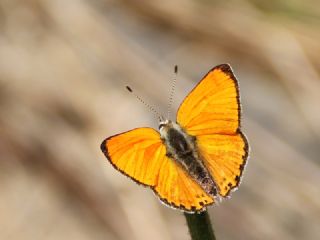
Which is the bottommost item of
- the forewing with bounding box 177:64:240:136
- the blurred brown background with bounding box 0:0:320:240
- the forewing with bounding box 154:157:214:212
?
the blurred brown background with bounding box 0:0:320:240

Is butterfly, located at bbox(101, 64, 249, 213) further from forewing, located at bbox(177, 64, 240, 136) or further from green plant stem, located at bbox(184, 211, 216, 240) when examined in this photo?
green plant stem, located at bbox(184, 211, 216, 240)

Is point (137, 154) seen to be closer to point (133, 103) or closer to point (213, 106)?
point (213, 106)

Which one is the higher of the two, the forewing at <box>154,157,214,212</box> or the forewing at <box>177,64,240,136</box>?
the forewing at <box>177,64,240,136</box>

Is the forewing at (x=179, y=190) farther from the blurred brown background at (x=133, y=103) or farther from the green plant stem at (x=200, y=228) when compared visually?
the blurred brown background at (x=133, y=103)

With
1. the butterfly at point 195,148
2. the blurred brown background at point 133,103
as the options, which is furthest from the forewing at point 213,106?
the blurred brown background at point 133,103

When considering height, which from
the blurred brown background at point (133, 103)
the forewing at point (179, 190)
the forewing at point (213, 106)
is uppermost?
the forewing at point (213, 106)

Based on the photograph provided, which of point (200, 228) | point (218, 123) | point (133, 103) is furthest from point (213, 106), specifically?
point (133, 103)

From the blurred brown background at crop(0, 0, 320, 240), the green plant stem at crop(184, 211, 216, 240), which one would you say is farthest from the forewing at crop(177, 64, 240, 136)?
the blurred brown background at crop(0, 0, 320, 240)

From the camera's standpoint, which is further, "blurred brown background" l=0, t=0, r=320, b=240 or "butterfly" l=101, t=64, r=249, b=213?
"blurred brown background" l=0, t=0, r=320, b=240

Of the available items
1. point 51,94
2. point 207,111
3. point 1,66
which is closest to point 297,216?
point 51,94
